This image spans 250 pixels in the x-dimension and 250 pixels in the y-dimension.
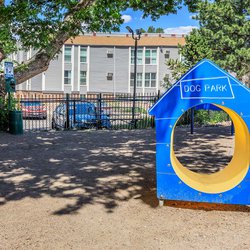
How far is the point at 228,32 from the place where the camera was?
95.4ft

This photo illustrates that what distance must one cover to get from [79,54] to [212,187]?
41.7m

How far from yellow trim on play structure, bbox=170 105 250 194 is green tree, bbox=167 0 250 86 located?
2312 centimetres

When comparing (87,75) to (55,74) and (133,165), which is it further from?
(133,165)

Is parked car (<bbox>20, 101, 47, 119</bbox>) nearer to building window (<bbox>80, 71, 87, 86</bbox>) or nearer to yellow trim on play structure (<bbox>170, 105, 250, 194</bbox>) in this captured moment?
yellow trim on play structure (<bbox>170, 105, 250, 194</bbox>)

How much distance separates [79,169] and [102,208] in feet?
8.17

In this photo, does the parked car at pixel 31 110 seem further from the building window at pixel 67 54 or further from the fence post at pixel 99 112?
the building window at pixel 67 54

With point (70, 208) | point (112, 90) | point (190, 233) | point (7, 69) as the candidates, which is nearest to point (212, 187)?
Result: point (190, 233)

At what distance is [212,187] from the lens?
5.24 m

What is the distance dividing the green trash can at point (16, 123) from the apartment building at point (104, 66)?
31661mm

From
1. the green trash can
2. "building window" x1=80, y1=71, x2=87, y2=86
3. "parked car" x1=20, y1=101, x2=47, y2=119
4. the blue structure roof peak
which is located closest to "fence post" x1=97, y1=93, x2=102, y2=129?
"parked car" x1=20, y1=101, x2=47, y2=119

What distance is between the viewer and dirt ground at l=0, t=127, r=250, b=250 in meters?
4.28

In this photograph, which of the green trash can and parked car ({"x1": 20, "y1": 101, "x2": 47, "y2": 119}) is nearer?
the green trash can

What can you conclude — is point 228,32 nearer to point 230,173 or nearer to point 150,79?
point 150,79

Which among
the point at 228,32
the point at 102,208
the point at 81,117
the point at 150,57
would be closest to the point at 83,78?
the point at 150,57
